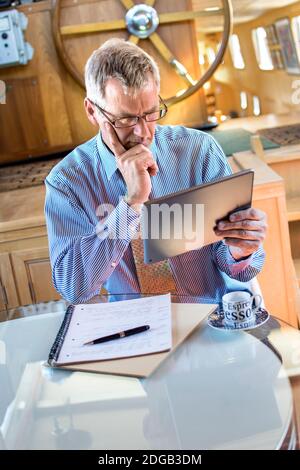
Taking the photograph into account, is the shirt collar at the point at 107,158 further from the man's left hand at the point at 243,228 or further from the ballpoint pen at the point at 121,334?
the ballpoint pen at the point at 121,334

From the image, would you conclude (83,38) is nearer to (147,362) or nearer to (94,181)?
(94,181)

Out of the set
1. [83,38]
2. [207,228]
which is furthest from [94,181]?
[83,38]

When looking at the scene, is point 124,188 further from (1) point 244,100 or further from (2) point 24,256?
(1) point 244,100

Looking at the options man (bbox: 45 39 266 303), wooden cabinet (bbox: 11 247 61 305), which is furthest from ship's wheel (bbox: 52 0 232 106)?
man (bbox: 45 39 266 303)

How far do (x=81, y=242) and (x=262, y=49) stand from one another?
3.10 meters

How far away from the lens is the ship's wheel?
2492 millimetres

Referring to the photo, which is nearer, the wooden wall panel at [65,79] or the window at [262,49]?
the wooden wall panel at [65,79]

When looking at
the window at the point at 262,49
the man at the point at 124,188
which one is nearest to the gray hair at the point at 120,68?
the man at the point at 124,188

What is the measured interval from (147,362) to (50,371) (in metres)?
0.17

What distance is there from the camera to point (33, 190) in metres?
2.29

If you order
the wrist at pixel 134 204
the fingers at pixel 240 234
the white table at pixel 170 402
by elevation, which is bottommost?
the white table at pixel 170 402

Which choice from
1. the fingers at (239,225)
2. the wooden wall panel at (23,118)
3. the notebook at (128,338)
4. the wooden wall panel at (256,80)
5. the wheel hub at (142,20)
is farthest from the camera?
the wooden wall panel at (256,80)

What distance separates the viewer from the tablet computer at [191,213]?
3.47ft

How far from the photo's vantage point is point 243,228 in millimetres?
1149
